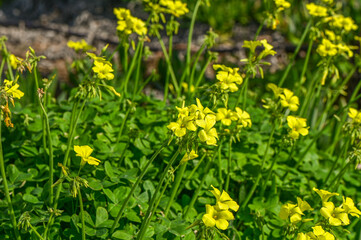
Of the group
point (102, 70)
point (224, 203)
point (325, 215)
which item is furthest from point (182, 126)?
point (325, 215)

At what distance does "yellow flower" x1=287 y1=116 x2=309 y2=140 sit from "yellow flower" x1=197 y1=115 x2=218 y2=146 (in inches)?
21.2

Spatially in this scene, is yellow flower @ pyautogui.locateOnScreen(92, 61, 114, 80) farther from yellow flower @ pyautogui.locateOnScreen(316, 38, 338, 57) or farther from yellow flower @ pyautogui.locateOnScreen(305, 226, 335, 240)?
yellow flower @ pyautogui.locateOnScreen(316, 38, 338, 57)

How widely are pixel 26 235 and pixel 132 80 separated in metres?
1.66

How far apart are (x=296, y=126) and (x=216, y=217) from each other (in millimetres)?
670

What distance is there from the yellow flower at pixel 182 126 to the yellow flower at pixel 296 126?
64cm

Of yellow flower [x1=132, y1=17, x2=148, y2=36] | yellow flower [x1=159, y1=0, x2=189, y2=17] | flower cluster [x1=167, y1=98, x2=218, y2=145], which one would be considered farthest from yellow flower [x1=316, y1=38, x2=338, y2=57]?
flower cluster [x1=167, y1=98, x2=218, y2=145]

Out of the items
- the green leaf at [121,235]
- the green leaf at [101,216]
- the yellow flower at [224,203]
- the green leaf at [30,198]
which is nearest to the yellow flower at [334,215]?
the yellow flower at [224,203]

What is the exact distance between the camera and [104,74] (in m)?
1.40

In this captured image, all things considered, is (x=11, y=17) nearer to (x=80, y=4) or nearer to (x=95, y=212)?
(x=80, y=4)

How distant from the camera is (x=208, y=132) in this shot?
1.24 m

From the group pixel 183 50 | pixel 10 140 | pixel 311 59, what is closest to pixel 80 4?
pixel 183 50

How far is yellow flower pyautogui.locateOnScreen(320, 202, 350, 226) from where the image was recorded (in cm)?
129

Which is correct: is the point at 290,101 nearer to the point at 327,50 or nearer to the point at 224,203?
the point at 327,50

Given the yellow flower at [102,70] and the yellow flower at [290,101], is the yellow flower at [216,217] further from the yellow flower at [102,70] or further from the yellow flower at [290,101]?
the yellow flower at [290,101]
